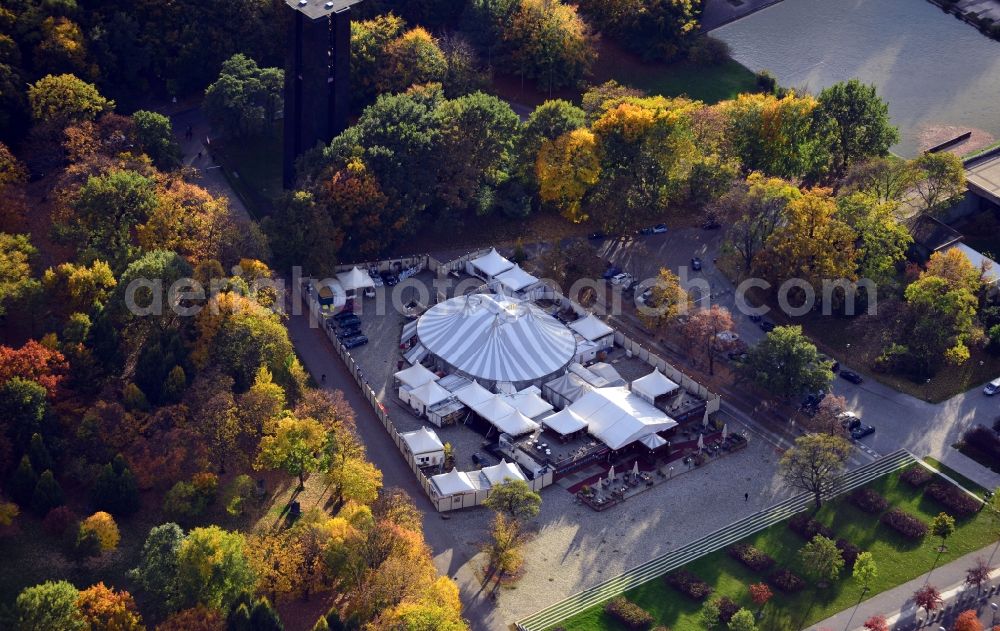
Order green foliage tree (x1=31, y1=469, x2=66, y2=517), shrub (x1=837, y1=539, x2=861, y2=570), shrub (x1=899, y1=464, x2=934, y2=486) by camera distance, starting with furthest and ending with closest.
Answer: shrub (x1=899, y1=464, x2=934, y2=486)
shrub (x1=837, y1=539, x2=861, y2=570)
green foliage tree (x1=31, y1=469, x2=66, y2=517)

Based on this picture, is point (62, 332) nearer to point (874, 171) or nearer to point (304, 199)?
point (304, 199)

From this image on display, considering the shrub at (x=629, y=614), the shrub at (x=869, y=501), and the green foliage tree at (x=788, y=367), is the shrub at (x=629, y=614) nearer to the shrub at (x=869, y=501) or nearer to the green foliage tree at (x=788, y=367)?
the shrub at (x=869, y=501)

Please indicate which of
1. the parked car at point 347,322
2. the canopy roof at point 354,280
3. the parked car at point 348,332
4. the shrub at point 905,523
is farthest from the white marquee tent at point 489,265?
the shrub at point 905,523

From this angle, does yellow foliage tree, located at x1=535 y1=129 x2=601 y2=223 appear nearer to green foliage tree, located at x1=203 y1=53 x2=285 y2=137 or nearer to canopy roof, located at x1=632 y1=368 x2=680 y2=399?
canopy roof, located at x1=632 y1=368 x2=680 y2=399

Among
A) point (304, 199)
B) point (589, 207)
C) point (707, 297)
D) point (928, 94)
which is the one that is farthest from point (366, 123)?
point (928, 94)

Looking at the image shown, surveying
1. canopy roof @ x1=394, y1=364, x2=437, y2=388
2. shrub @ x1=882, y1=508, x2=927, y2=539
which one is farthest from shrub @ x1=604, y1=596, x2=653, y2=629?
canopy roof @ x1=394, y1=364, x2=437, y2=388

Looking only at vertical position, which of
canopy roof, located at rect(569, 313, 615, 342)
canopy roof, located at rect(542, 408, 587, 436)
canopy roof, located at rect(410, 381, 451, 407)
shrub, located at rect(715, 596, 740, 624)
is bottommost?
shrub, located at rect(715, 596, 740, 624)

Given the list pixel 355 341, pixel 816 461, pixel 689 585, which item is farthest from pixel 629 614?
pixel 355 341
